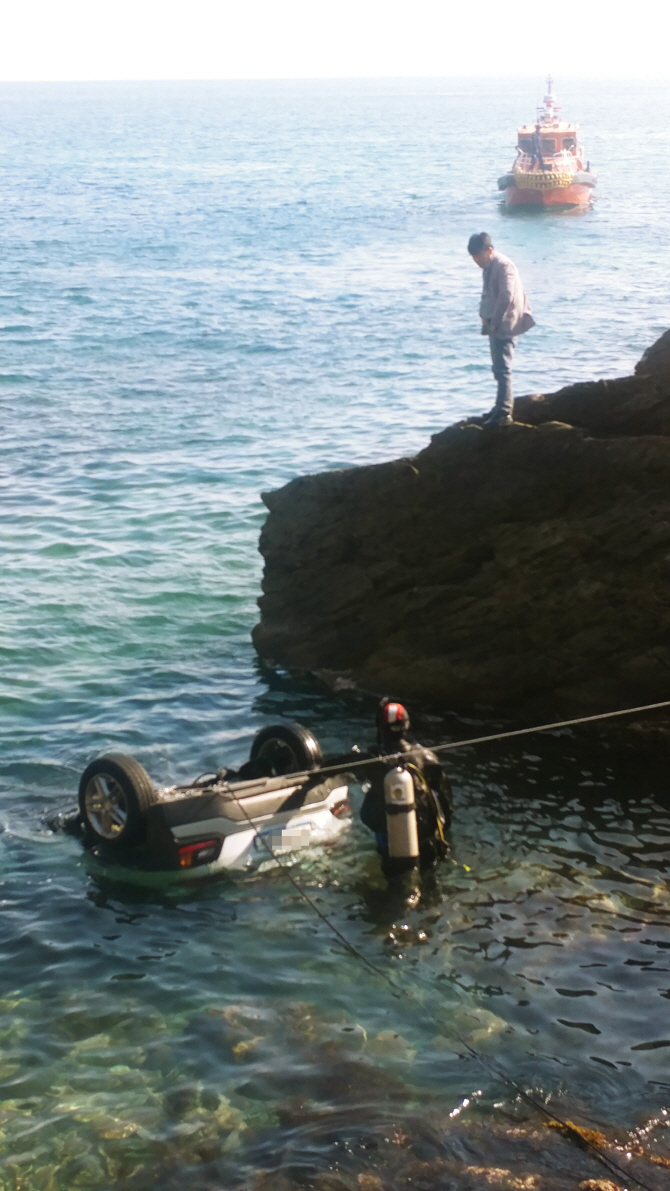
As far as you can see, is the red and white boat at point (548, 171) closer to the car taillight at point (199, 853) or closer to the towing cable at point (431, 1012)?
the towing cable at point (431, 1012)

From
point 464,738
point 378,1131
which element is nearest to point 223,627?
point 464,738

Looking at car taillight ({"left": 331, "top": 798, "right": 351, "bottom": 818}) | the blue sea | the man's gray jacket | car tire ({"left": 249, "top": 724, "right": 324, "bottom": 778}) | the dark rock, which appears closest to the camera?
the blue sea

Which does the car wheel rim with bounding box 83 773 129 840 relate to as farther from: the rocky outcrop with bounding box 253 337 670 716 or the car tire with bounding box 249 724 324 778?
the rocky outcrop with bounding box 253 337 670 716

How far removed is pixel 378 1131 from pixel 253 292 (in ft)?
145

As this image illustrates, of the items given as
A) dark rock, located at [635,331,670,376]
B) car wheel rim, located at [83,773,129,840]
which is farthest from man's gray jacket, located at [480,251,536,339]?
car wheel rim, located at [83,773,129,840]

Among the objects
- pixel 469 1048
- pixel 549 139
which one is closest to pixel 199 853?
pixel 469 1048

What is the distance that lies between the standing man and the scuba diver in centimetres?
468

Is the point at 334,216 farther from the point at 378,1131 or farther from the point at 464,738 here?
the point at 378,1131

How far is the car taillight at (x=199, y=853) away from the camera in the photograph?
35.0 ft

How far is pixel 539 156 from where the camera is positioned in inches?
3238

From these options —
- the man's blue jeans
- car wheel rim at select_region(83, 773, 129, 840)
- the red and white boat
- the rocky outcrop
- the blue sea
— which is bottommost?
the blue sea

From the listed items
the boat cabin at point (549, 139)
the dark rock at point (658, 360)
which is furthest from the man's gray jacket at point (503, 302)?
the boat cabin at point (549, 139)

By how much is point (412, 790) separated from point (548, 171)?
76447 millimetres

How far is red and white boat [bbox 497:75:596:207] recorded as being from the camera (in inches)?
3066
